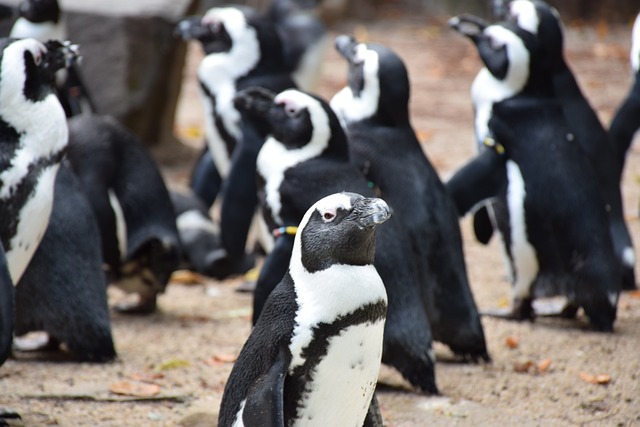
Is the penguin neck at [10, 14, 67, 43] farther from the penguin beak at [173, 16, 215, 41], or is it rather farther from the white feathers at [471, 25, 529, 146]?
the white feathers at [471, 25, 529, 146]

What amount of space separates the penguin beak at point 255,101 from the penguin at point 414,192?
397 mm

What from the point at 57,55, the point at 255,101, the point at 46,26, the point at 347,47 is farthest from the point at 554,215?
the point at 46,26

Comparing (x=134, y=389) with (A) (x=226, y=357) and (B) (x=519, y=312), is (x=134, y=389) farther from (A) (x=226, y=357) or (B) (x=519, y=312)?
(B) (x=519, y=312)

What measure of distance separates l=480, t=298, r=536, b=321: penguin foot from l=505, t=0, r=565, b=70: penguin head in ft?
3.70

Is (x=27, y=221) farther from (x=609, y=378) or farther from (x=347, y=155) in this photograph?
(x=609, y=378)

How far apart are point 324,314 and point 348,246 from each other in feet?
0.61

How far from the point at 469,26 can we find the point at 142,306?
6.79 ft

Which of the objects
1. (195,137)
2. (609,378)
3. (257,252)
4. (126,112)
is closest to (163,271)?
(257,252)

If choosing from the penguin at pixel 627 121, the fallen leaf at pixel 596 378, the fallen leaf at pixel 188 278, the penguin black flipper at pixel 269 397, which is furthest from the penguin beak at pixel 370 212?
the fallen leaf at pixel 188 278

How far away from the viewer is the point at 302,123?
3549 mm

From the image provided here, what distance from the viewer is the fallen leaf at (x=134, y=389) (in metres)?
3.54

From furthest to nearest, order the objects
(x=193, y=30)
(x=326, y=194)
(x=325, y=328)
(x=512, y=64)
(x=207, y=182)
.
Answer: (x=207, y=182), (x=193, y=30), (x=512, y=64), (x=326, y=194), (x=325, y=328)

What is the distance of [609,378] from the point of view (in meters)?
3.86

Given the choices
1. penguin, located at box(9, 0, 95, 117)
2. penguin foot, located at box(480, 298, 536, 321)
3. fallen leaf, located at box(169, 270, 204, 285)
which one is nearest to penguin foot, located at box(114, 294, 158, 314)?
fallen leaf, located at box(169, 270, 204, 285)
